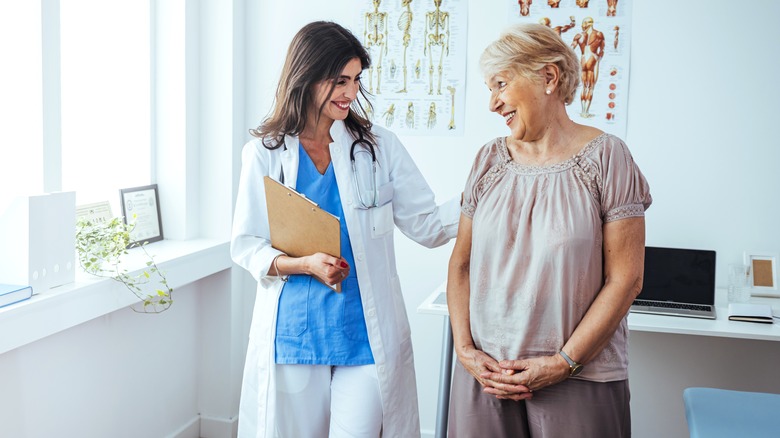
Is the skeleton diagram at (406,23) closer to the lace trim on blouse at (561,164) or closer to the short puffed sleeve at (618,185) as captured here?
the lace trim on blouse at (561,164)

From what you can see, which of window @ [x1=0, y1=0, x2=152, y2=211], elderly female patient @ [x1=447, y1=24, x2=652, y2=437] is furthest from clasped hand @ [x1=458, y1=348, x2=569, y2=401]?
window @ [x1=0, y1=0, x2=152, y2=211]

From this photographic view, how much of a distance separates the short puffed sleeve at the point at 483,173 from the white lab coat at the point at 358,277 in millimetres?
331

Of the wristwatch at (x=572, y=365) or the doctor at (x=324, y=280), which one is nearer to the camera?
the wristwatch at (x=572, y=365)

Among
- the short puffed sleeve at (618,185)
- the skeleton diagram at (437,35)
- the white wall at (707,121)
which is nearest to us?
the short puffed sleeve at (618,185)

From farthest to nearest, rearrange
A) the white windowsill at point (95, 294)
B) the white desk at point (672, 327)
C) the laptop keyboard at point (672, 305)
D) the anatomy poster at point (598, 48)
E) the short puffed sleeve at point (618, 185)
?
the anatomy poster at point (598, 48), the laptop keyboard at point (672, 305), the white desk at point (672, 327), the white windowsill at point (95, 294), the short puffed sleeve at point (618, 185)

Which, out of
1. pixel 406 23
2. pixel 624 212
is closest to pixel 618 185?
pixel 624 212

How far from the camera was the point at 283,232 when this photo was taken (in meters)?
1.94

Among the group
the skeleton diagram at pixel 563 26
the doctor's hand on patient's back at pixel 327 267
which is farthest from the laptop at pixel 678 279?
the doctor's hand on patient's back at pixel 327 267

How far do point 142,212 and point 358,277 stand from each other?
4.72 ft

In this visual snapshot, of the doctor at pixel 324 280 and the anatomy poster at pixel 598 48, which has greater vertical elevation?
the anatomy poster at pixel 598 48

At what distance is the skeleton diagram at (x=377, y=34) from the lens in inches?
128

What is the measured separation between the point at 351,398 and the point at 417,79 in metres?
1.69

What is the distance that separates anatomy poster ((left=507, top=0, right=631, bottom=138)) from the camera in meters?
2.98

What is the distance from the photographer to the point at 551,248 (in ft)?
5.08
